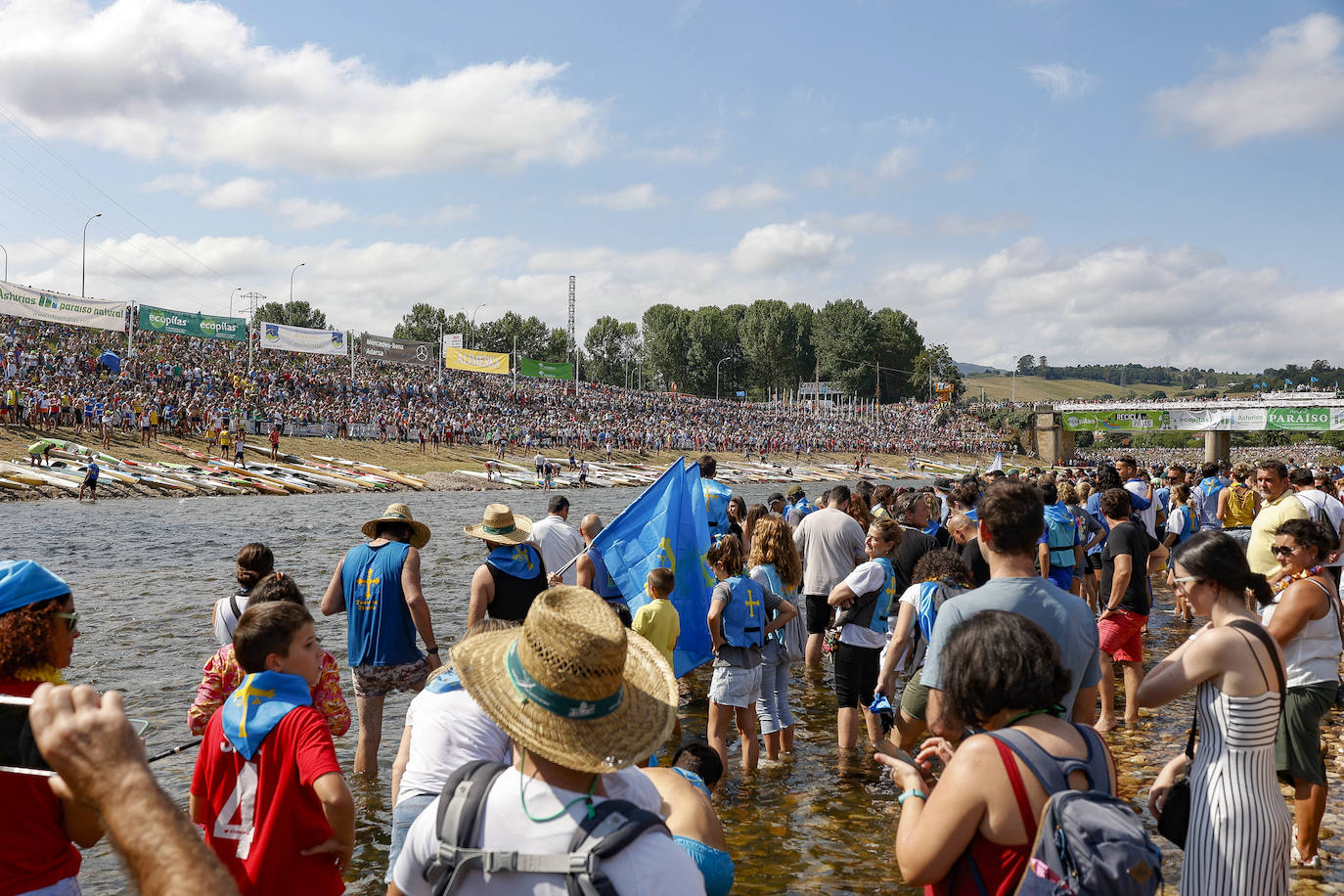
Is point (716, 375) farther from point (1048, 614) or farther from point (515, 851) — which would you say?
point (515, 851)

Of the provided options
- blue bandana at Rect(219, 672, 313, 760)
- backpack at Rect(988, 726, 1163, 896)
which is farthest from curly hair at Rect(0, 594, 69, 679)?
backpack at Rect(988, 726, 1163, 896)

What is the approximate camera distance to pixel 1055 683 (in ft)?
7.98

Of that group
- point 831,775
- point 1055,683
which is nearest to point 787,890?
point 831,775

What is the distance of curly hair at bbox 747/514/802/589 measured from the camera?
23.0ft

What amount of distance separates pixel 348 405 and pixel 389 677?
156 feet

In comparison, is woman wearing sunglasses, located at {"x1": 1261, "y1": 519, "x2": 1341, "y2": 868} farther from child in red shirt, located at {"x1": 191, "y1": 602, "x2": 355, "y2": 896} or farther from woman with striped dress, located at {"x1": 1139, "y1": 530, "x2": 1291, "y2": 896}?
child in red shirt, located at {"x1": 191, "y1": 602, "x2": 355, "y2": 896}

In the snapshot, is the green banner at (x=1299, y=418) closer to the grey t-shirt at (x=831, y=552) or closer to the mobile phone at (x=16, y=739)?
the grey t-shirt at (x=831, y=552)

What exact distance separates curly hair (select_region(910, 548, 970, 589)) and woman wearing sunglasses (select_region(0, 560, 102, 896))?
4740mm

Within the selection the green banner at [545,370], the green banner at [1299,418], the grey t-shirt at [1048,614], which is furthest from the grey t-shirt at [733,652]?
the green banner at [545,370]

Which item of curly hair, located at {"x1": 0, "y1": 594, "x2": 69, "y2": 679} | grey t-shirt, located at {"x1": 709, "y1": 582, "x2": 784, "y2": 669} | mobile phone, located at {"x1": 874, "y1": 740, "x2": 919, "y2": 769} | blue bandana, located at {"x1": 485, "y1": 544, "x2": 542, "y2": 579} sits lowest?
grey t-shirt, located at {"x1": 709, "y1": 582, "x2": 784, "y2": 669}

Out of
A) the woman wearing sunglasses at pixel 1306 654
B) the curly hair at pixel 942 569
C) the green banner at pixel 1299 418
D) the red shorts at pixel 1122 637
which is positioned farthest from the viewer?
the green banner at pixel 1299 418

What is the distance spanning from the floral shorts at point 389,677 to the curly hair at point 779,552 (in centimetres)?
257

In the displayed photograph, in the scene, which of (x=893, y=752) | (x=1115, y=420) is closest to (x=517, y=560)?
(x=893, y=752)

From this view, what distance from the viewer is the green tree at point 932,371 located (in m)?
120
